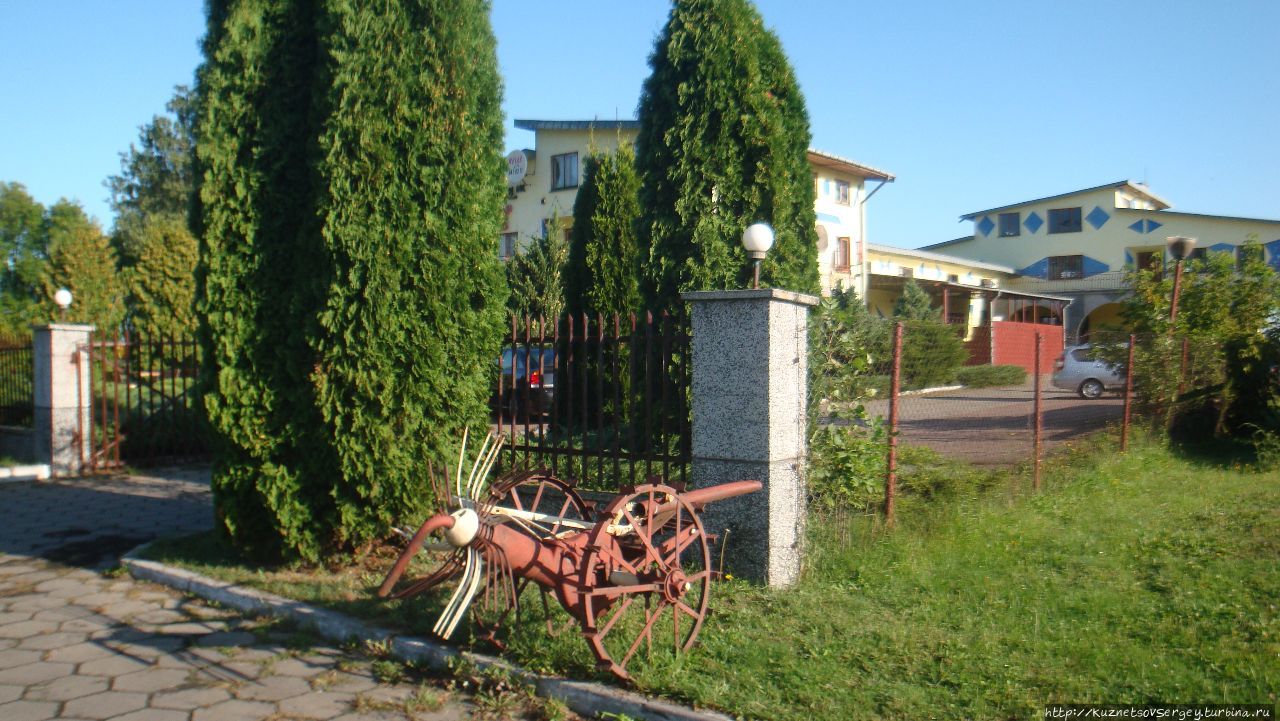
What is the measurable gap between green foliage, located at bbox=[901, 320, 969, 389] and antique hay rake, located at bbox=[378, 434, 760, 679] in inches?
109

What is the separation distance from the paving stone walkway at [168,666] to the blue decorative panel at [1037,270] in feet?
142

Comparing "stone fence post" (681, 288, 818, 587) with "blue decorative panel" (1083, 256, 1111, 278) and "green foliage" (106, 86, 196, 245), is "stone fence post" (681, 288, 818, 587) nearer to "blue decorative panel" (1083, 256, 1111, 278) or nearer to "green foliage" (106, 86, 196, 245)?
"blue decorative panel" (1083, 256, 1111, 278)

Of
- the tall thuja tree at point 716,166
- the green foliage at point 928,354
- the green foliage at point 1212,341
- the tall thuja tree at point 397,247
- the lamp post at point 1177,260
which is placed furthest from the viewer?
the lamp post at point 1177,260

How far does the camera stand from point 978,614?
521 cm

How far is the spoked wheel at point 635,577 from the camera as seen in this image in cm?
429

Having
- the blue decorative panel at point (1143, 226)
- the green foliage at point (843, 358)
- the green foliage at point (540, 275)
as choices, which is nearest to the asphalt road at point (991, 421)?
the green foliage at point (843, 358)

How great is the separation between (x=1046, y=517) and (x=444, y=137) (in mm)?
5861

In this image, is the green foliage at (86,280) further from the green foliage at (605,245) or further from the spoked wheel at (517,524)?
the spoked wheel at (517,524)

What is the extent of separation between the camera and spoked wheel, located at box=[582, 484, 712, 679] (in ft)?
14.1

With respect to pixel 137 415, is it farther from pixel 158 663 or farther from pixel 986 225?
pixel 986 225

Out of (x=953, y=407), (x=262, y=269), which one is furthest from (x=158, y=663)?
(x=953, y=407)

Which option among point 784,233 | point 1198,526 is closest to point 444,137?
point 784,233

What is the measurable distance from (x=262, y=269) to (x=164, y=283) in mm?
16565

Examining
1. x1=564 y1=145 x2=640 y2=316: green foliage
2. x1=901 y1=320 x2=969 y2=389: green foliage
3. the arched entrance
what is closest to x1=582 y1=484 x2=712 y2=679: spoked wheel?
x1=901 y1=320 x2=969 y2=389: green foliage
